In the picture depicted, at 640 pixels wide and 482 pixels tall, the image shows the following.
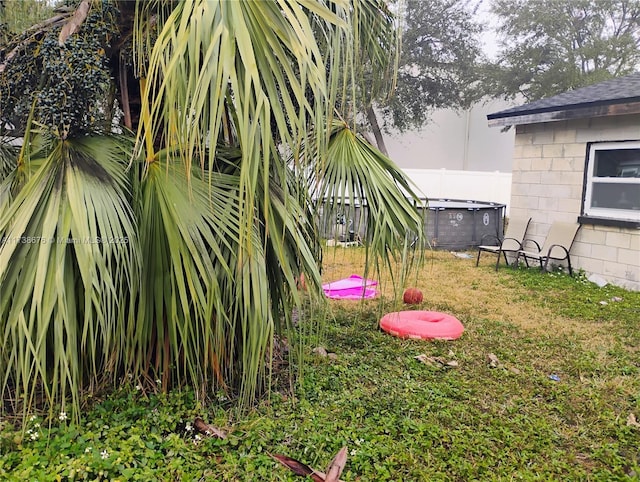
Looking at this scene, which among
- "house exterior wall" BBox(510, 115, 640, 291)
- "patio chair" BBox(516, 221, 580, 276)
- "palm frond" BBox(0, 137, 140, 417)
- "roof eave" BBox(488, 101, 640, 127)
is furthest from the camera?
"patio chair" BBox(516, 221, 580, 276)

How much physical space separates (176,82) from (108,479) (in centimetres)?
168

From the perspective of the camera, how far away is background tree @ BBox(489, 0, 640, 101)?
1538 centimetres

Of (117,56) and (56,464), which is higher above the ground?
(117,56)

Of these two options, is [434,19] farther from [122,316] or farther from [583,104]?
[122,316]

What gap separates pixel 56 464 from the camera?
81.5 inches

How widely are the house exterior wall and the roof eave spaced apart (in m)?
0.30

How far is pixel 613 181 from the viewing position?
21.6 feet

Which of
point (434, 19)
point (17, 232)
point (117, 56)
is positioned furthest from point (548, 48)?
point (17, 232)

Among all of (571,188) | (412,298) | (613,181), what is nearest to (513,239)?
(571,188)

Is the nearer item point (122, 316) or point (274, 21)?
point (274, 21)

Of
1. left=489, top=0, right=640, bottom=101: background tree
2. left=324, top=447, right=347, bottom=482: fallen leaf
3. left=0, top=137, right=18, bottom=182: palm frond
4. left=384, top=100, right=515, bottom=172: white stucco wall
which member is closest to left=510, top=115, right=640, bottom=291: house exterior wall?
left=324, top=447, right=347, bottom=482: fallen leaf

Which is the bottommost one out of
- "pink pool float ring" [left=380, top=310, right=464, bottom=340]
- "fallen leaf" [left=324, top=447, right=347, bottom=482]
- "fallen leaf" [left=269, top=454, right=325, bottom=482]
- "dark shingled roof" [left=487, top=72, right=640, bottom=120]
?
"fallen leaf" [left=269, top=454, right=325, bottom=482]

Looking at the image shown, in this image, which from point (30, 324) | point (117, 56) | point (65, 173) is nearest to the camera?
point (30, 324)

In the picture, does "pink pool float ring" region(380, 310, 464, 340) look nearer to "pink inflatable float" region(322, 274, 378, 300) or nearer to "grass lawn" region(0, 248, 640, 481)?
"grass lawn" region(0, 248, 640, 481)
